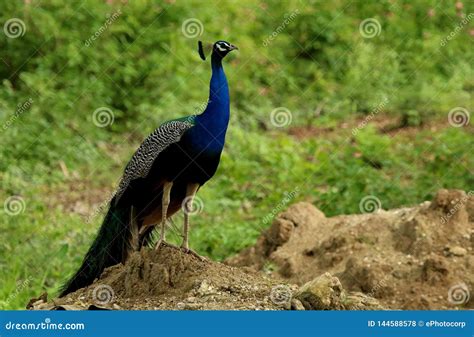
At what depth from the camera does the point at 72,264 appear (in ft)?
25.0

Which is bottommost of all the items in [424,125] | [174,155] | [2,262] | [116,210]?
[2,262]

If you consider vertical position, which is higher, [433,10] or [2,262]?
[433,10]

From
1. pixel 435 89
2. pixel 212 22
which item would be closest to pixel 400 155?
pixel 435 89

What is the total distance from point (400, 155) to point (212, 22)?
340 cm

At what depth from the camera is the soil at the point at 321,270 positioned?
525 cm

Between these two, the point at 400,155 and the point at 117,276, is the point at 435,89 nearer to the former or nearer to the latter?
the point at 400,155
